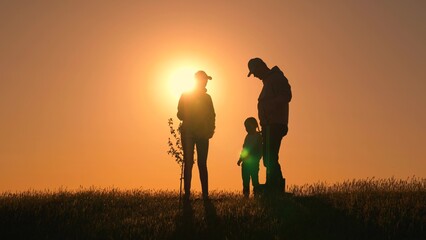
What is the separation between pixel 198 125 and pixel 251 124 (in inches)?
117

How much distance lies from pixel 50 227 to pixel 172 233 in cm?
249

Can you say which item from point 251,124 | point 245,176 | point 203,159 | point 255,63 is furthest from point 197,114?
point 245,176

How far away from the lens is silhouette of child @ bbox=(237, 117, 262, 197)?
14570mm

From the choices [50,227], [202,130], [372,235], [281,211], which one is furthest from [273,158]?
[50,227]

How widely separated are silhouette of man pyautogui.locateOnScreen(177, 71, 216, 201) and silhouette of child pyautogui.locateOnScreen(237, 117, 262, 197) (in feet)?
7.86

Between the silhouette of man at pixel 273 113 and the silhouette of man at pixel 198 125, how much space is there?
3.80ft

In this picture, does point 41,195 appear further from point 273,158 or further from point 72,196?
point 273,158

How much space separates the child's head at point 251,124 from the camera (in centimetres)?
1473

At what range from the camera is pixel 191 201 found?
1256 centimetres

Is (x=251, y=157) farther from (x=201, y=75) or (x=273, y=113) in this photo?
(x=201, y=75)

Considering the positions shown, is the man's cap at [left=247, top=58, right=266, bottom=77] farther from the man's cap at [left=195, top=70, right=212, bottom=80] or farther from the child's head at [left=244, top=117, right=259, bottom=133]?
the child's head at [left=244, top=117, right=259, bottom=133]

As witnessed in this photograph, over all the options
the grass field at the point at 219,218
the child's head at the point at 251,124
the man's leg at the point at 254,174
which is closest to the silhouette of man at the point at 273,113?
the grass field at the point at 219,218

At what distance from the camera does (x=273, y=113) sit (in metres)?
12.4

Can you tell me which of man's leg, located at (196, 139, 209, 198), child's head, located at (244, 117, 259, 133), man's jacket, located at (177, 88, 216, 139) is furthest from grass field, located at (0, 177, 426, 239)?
child's head, located at (244, 117, 259, 133)
